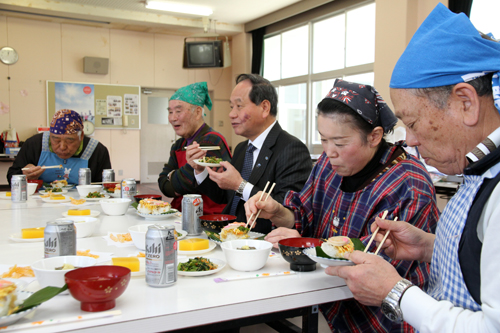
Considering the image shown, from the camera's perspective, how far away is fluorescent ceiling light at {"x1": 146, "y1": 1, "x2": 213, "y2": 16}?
788 cm

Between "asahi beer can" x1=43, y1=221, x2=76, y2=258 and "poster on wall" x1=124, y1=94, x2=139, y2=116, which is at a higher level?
"poster on wall" x1=124, y1=94, x2=139, y2=116

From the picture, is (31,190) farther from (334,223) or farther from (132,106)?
(132,106)

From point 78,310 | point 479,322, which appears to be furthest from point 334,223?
point 78,310

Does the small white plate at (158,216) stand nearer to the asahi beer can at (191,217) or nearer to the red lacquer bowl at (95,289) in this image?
the asahi beer can at (191,217)

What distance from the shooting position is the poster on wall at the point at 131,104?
9.66m

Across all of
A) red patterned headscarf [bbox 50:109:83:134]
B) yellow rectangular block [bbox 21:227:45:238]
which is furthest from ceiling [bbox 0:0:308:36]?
yellow rectangular block [bbox 21:227:45:238]

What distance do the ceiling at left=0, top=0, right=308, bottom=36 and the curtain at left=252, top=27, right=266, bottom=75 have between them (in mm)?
351

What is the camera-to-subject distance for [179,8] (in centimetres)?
814

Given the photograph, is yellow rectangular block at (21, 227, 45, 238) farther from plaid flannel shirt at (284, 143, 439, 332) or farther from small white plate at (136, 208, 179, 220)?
plaid flannel shirt at (284, 143, 439, 332)

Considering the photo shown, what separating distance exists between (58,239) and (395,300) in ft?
3.68

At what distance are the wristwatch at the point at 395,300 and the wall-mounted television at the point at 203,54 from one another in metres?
8.40

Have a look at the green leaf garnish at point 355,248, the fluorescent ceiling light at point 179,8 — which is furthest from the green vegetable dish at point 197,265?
the fluorescent ceiling light at point 179,8

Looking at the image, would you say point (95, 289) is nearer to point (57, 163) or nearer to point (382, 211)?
point (382, 211)

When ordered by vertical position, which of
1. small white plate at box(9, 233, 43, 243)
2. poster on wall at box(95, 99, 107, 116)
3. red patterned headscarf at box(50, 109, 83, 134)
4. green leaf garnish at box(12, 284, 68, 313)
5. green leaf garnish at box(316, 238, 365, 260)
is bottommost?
small white plate at box(9, 233, 43, 243)
